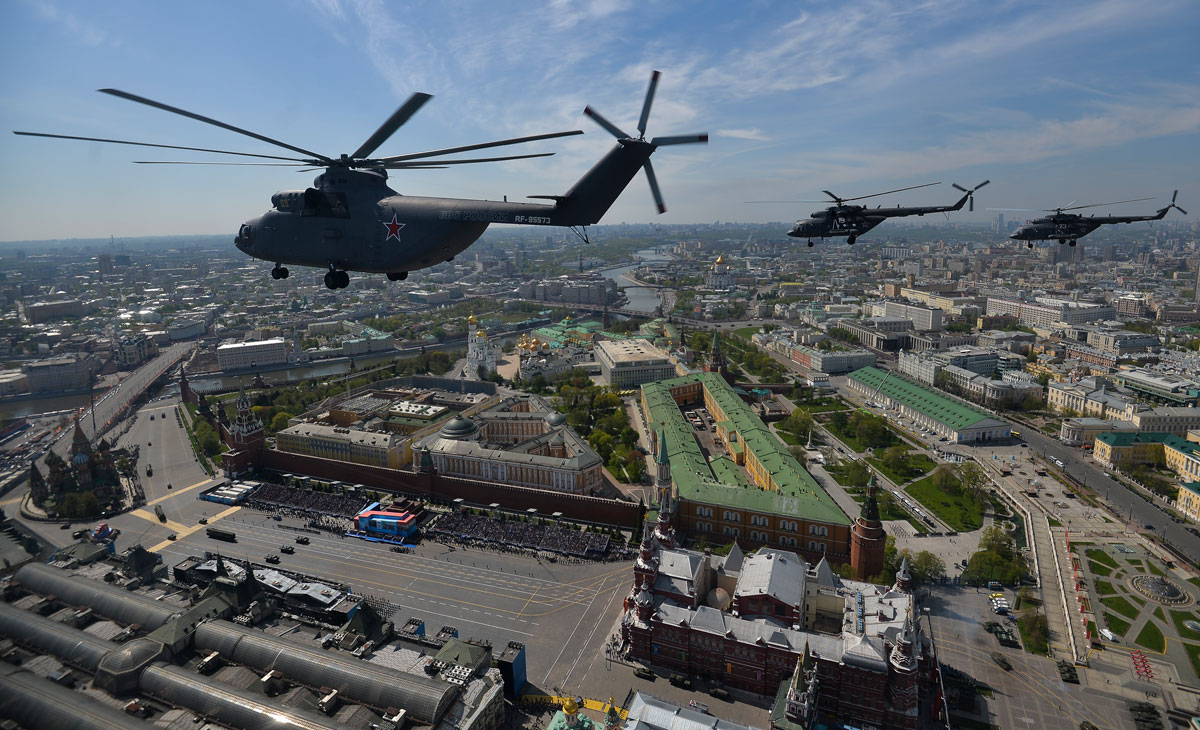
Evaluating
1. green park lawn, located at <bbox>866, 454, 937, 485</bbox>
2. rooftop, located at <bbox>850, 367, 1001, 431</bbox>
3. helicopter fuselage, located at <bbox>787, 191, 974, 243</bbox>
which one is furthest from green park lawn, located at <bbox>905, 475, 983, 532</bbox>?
helicopter fuselage, located at <bbox>787, 191, 974, 243</bbox>

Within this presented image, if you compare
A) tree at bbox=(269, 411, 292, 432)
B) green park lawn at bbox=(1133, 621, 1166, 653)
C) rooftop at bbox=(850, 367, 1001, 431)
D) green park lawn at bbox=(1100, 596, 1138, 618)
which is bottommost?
green park lawn at bbox=(1133, 621, 1166, 653)

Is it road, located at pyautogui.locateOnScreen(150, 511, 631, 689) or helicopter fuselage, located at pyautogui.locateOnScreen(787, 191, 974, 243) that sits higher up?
helicopter fuselage, located at pyautogui.locateOnScreen(787, 191, 974, 243)

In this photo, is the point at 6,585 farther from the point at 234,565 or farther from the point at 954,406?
the point at 954,406

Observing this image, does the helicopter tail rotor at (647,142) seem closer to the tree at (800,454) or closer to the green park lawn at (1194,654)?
the green park lawn at (1194,654)

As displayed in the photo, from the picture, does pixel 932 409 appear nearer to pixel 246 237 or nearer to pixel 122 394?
pixel 246 237

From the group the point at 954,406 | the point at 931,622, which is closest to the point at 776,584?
the point at 931,622

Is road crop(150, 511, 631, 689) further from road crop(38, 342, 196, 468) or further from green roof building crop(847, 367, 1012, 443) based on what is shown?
green roof building crop(847, 367, 1012, 443)

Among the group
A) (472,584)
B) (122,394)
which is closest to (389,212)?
(472,584)
